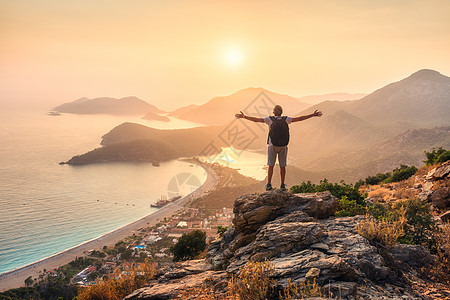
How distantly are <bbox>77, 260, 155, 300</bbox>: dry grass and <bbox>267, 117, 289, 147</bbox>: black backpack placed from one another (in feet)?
22.9

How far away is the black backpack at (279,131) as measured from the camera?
30.3ft

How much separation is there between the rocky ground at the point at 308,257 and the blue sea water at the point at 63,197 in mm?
73599

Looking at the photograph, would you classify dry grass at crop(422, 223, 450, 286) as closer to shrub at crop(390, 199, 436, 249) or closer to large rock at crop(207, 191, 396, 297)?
shrub at crop(390, 199, 436, 249)

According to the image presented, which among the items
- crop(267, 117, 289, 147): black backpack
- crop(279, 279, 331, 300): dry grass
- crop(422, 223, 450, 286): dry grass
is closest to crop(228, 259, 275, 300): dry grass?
crop(279, 279, 331, 300): dry grass

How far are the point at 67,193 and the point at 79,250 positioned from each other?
5233 centimetres

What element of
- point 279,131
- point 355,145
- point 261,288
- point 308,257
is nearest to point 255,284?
point 261,288

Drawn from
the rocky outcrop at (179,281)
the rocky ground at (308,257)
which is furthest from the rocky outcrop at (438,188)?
the rocky outcrop at (179,281)

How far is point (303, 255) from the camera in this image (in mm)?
6480

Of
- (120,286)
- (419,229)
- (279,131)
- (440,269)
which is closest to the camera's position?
(440,269)

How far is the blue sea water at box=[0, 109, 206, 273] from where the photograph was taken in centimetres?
6969

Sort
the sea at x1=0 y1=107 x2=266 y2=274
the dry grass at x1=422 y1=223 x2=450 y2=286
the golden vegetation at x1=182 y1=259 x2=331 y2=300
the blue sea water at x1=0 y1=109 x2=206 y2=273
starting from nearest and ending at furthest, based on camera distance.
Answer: the golden vegetation at x1=182 y1=259 x2=331 y2=300, the dry grass at x1=422 y1=223 x2=450 y2=286, the blue sea water at x1=0 y1=109 x2=206 y2=273, the sea at x1=0 y1=107 x2=266 y2=274

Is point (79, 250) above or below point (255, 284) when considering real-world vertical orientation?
below

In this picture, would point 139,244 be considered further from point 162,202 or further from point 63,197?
point 63,197

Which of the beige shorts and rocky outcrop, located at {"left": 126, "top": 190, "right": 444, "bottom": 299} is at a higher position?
the beige shorts
